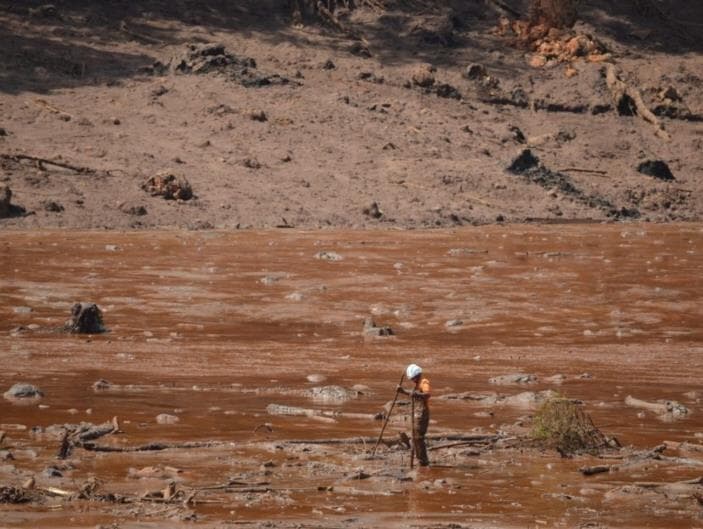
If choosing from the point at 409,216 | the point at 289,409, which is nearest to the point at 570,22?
the point at 409,216

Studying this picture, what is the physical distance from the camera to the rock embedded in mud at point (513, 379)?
1097cm

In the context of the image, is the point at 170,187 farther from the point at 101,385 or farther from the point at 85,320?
the point at 101,385

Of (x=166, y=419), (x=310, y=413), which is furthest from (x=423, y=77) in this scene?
(x=166, y=419)

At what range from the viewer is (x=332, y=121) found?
2622 centimetres

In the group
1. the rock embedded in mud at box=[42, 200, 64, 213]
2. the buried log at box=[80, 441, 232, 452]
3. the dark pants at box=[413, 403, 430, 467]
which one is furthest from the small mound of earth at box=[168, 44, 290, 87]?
the dark pants at box=[413, 403, 430, 467]

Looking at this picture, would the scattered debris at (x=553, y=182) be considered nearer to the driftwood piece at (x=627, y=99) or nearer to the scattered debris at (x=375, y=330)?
the driftwood piece at (x=627, y=99)

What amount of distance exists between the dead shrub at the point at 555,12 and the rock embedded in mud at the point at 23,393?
75.5 feet

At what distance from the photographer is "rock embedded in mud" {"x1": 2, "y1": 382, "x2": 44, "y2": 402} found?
9.87m

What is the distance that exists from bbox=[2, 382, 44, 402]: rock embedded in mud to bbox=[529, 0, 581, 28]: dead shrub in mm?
23015

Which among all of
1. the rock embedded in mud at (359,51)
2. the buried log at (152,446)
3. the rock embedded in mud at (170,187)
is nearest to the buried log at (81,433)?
the buried log at (152,446)

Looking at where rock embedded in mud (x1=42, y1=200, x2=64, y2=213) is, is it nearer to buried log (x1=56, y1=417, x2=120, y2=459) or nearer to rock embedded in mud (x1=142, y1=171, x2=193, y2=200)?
rock embedded in mud (x1=142, y1=171, x2=193, y2=200)

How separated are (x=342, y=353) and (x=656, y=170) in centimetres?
1586

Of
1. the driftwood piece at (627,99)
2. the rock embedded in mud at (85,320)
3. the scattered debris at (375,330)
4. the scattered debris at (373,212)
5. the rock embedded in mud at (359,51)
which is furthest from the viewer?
the rock embedded in mud at (359,51)

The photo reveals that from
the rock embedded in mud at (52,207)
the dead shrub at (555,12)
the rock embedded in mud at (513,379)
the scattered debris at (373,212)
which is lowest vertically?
the rock embedded in mud at (513,379)
